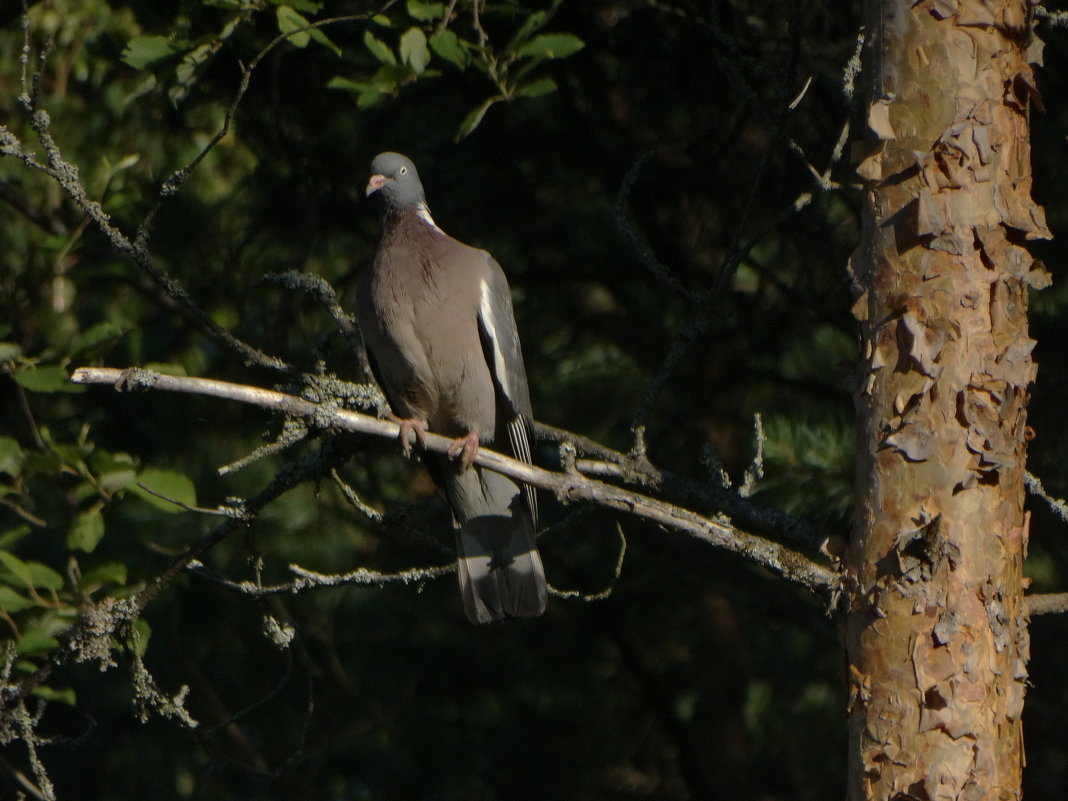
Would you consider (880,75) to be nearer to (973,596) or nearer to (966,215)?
(966,215)

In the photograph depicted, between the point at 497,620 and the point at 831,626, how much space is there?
89 cm

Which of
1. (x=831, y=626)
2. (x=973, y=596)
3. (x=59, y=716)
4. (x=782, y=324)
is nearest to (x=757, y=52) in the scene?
(x=782, y=324)

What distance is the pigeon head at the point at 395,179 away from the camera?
3.34m

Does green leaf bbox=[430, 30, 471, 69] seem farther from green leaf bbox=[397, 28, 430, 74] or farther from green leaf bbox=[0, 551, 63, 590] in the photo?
green leaf bbox=[0, 551, 63, 590]

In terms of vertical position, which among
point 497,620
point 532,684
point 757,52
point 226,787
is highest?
point 757,52

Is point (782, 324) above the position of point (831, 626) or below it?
above

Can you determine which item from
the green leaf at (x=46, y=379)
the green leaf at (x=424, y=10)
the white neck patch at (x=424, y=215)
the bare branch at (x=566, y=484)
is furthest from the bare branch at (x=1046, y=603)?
the green leaf at (x=46, y=379)

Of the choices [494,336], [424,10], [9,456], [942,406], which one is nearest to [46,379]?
[9,456]

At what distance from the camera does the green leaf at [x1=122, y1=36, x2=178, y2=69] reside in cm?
289

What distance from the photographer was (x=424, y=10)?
9.15ft

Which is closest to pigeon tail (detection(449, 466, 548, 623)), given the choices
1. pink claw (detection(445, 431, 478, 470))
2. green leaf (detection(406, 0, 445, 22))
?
pink claw (detection(445, 431, 478, 470))

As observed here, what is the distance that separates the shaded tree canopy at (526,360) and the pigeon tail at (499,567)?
261 millimetres

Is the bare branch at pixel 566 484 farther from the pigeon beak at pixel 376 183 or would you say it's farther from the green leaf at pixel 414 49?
the pigeon beak at pixel 376 183

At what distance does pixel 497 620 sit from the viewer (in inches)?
128
